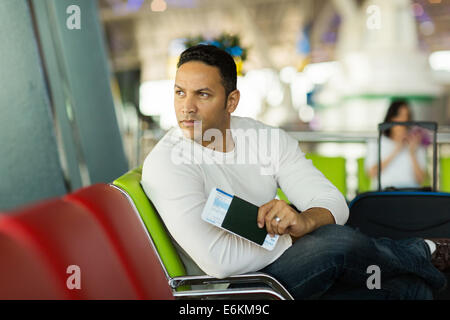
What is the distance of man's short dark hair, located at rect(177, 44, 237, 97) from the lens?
1.62m

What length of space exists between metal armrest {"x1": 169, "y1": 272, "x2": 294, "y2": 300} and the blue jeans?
0.07m

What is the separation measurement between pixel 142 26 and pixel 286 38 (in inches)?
247

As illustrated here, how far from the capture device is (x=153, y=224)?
1397 mm

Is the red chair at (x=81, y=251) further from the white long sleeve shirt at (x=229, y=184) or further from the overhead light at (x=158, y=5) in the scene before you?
the overhead light at (x=158, y=5)

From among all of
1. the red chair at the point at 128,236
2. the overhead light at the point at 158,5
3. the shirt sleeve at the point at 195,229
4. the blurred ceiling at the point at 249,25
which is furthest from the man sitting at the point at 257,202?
the overhead light at the point at 158,5

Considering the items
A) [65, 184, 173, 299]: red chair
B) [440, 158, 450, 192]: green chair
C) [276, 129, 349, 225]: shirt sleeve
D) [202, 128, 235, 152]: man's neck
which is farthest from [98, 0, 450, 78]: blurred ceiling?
[65, 184, 173, 299]: red chair

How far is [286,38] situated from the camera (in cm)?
1912

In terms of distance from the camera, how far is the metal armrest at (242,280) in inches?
52.9

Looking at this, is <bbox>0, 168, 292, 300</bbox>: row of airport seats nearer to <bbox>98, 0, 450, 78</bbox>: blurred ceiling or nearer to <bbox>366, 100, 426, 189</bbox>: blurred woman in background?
<bbox>366, 100, 426, 189</bbox>: blurred woman in background

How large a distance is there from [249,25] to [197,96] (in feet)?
43.9

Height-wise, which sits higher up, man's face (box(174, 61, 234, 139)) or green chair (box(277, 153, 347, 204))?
man's face (box(174, 61, 234, 139))

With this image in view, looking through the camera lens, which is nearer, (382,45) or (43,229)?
(43,229)
